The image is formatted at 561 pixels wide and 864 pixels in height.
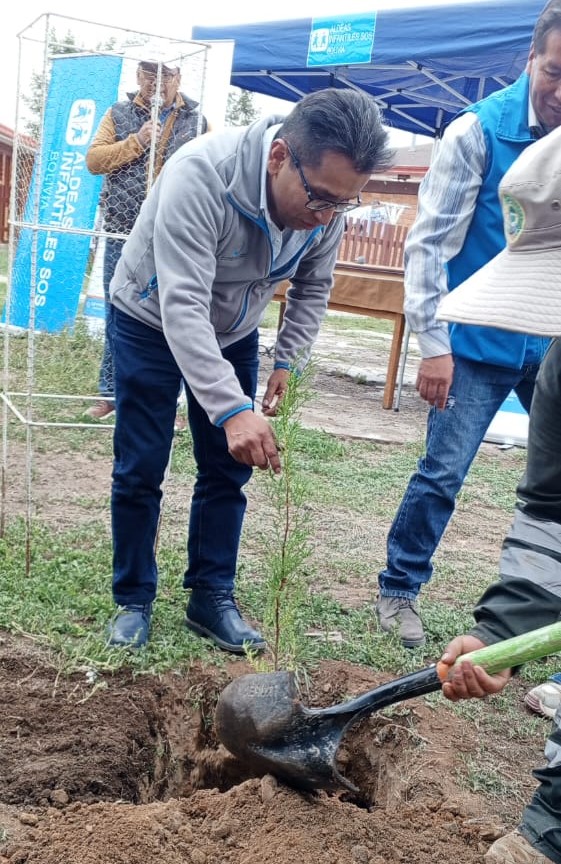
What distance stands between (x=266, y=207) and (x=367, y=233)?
910 centimetres

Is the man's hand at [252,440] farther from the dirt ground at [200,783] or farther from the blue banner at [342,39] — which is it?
the blue banner at [342,39]

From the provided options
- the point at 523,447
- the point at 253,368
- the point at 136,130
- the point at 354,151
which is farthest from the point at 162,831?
the point at 523,447

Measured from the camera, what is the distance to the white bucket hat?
153 cm

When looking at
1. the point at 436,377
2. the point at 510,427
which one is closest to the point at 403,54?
the point at 510,427

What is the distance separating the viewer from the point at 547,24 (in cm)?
305

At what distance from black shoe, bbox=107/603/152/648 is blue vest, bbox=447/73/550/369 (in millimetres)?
1630

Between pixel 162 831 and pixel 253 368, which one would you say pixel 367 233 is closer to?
pixel 253 368

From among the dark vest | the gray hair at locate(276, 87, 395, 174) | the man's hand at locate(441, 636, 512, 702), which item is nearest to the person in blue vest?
the gray hair at locate(276, 87, 395, 174)

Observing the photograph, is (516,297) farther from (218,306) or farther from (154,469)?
(154,469)

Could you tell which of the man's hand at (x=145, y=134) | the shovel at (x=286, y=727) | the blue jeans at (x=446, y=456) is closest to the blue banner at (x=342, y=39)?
the man's hand at (x=145, y=134)

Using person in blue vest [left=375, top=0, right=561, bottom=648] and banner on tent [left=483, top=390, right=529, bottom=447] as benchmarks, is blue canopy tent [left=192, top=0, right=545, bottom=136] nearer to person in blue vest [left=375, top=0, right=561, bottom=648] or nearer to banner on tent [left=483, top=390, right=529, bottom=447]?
banner on tent [left=483, top=390, right=529, bottom=447]

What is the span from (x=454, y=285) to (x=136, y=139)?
2022mm

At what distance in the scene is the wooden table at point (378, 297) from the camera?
8336 millimetres

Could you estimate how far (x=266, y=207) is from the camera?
278 cm
